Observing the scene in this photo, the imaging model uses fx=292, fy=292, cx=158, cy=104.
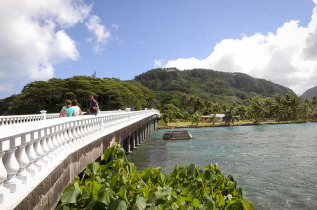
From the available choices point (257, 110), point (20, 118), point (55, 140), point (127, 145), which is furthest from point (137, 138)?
point (257, 110)

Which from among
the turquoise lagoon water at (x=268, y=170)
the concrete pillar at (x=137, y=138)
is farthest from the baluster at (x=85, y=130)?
the concrete pillar at (x=137, y=138)

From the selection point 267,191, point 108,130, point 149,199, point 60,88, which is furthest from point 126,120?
point 60,88

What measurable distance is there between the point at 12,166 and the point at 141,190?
61.3 inches

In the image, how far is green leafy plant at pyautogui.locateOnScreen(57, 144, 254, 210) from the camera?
3.37 meters

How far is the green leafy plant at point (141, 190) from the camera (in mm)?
3371

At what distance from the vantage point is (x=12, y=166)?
3.32 meters

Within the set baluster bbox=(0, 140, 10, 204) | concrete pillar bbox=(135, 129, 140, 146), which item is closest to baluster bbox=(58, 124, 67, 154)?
baluster bbox=(0, 140, 10, 204)

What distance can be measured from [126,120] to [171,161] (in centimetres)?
462

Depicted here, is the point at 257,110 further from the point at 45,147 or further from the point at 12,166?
the point at 12,166

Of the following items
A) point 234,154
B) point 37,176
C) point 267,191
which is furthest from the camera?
point 234,154

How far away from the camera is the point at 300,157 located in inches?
894

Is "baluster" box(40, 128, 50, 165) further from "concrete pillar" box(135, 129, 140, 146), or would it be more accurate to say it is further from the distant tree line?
the distant tree line

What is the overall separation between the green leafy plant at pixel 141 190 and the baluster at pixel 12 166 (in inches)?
23.3

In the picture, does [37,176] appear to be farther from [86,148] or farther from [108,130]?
[108,130]
